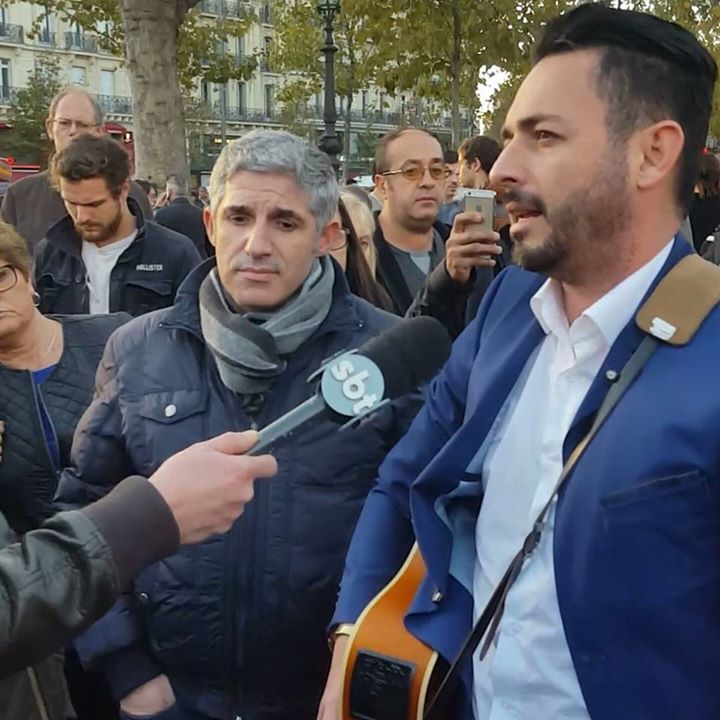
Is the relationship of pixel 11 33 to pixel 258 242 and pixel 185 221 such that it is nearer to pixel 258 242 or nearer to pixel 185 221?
pixel 185 221

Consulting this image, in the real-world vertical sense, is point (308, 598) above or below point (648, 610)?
below

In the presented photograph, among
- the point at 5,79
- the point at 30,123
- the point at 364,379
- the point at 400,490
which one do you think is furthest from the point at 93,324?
the point at 5,79

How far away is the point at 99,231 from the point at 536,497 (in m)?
3.28

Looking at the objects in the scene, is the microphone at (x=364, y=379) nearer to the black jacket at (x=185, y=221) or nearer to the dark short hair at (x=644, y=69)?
the dark short hair at (x=644, y=69)

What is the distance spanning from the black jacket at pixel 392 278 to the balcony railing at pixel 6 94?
168 ft

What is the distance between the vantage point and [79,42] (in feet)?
179

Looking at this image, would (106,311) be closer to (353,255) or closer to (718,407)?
(353,255)

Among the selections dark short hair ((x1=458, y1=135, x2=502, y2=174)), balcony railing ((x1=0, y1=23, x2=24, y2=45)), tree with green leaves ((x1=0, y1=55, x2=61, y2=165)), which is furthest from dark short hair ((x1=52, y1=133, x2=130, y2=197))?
balcony railing ((x1=0, y1=23, x2=24, y2=45))

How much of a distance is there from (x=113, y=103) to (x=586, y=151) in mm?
58265

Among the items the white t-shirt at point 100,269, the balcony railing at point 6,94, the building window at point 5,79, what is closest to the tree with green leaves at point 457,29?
the white t-shirt at point 100,269

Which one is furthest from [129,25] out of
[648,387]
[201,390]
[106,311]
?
[648,387]

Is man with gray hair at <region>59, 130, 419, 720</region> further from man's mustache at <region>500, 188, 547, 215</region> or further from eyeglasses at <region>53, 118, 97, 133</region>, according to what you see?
eyeglasses at <region>53, 118, 97, 133</region>

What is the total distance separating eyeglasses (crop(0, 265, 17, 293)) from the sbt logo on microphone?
1843mm

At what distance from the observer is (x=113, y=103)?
5638 cm
